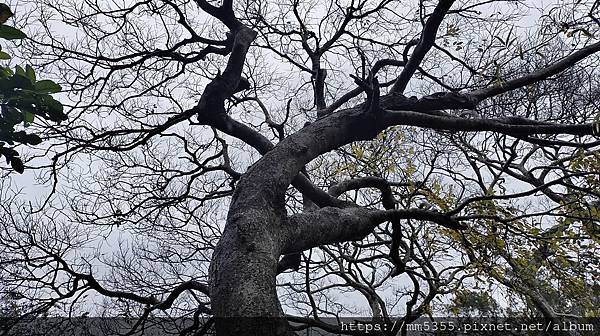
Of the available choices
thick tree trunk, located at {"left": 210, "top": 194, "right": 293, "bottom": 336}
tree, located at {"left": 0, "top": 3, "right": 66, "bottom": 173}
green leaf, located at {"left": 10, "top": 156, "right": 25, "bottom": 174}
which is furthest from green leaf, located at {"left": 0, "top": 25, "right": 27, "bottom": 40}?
thick tree trunk, located at {"left": 210, "top": 194, "right": 293, "bottom": 336}

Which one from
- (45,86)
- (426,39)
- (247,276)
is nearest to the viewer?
(45,86)

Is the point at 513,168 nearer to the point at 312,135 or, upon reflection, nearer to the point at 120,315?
the point at 312,135

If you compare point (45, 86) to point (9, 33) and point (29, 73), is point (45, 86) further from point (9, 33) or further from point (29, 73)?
point (9, 33)

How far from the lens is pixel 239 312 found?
59.8 inches

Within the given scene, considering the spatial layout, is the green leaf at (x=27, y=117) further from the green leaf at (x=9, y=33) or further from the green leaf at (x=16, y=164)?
the green leaf at (x=9, y=33)

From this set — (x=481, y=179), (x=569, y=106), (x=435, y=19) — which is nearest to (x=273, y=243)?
(x=435, y=19)

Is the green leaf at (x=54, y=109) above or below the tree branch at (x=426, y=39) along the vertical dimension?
below

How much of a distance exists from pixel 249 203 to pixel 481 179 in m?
6.17

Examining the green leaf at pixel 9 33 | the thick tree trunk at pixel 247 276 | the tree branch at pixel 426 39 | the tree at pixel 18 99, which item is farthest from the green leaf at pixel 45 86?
the tree branch at pixel 426 39

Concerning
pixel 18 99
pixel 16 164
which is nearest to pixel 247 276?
pixel 16 164

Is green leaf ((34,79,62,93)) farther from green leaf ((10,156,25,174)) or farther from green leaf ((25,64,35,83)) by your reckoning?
green leaf ((10,156,25,174))

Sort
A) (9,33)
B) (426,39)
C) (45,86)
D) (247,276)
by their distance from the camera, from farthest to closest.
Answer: (426,39), (247,276), (45,86), (9,33)

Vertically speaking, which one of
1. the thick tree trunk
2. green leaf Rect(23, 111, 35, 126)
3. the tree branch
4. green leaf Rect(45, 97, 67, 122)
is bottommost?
the thick tree trunk

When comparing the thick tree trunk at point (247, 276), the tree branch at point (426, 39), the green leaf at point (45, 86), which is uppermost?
the tree branch at point (426, 39)
